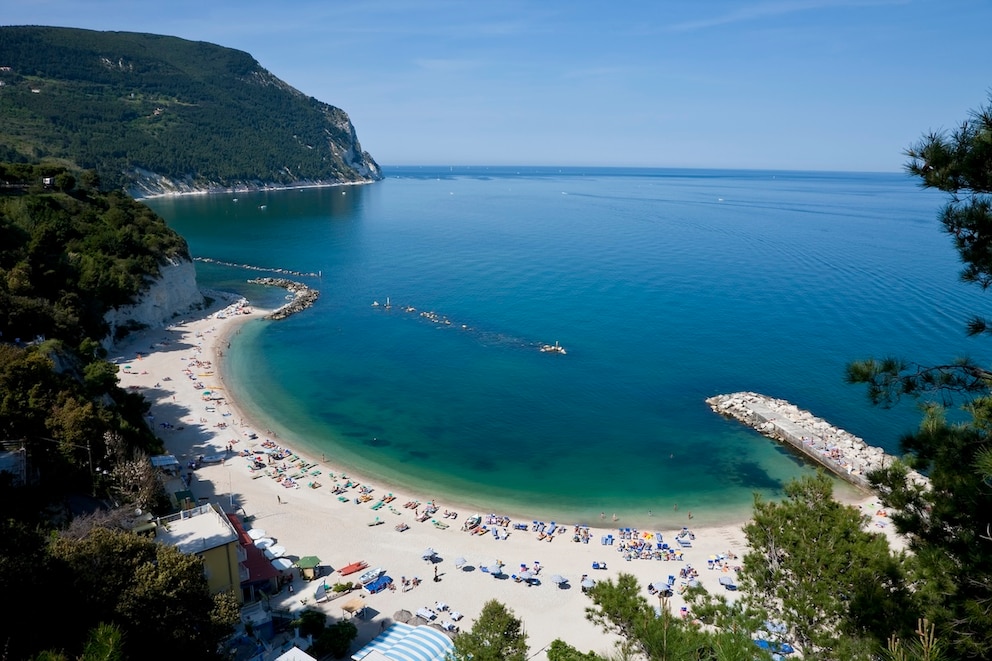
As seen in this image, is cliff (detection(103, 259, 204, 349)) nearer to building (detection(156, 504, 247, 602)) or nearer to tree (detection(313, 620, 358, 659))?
building (detection(156, 504, 247, 602))

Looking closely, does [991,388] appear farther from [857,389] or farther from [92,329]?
[92,329]

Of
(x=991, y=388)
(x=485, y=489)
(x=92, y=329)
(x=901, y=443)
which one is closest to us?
(x=991, y=388)

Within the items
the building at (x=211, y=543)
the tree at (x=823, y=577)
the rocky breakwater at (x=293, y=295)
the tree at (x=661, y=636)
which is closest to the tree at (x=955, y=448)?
the tree at (x=823, y=577)

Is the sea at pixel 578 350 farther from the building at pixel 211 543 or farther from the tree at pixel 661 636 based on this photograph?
the building at pixel 211 543

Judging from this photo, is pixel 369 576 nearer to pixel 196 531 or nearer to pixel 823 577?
pixel 196 531

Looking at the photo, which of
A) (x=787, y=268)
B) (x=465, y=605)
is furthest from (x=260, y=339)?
(x=787, y=268)

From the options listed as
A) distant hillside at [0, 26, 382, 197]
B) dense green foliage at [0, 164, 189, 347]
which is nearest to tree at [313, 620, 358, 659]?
dense green foliage at [0, 164, 189, 347]
